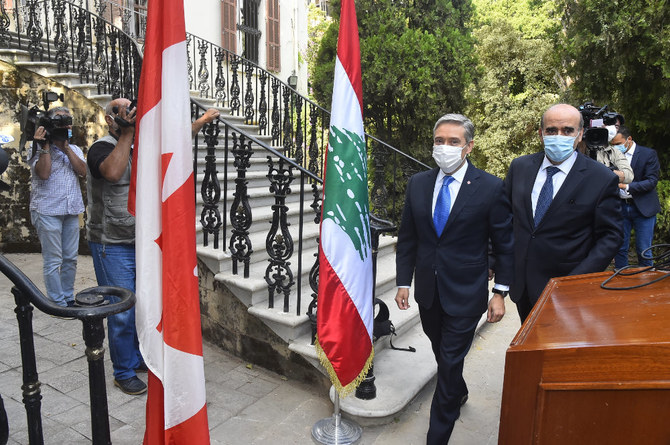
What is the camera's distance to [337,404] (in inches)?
115

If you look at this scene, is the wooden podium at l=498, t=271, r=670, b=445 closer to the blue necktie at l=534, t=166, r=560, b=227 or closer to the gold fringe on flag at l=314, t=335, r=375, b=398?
the blue necktie at l=534, t=166, r=560, b=227

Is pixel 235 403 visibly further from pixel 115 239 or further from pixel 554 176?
pixel 554 176

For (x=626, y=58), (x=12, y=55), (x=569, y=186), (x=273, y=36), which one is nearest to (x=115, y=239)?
(x=569, y=186)

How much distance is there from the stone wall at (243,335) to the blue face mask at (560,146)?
204 cm

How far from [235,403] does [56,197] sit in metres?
2.62

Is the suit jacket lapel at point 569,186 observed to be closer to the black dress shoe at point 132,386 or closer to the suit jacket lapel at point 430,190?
the suit jacket lapel at point 430,190

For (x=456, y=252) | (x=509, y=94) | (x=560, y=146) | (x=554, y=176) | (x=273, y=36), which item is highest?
(x=273, y=36)

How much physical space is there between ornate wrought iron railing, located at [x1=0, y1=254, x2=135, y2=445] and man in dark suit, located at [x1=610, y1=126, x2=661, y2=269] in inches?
187

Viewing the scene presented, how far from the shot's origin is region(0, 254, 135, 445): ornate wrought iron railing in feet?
5.52

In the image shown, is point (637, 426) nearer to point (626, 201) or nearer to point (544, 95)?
point (626, 201)

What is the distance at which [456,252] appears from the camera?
2.66 meters

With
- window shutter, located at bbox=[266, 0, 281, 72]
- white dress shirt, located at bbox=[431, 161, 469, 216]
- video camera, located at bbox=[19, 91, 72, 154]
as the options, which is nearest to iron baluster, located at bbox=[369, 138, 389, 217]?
white dress shirt, located at bbox=[431, 161, 469, 216]

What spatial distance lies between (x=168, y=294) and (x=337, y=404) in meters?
1.37

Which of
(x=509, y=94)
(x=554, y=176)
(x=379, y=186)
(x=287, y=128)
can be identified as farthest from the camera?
(x=509, y=94)
